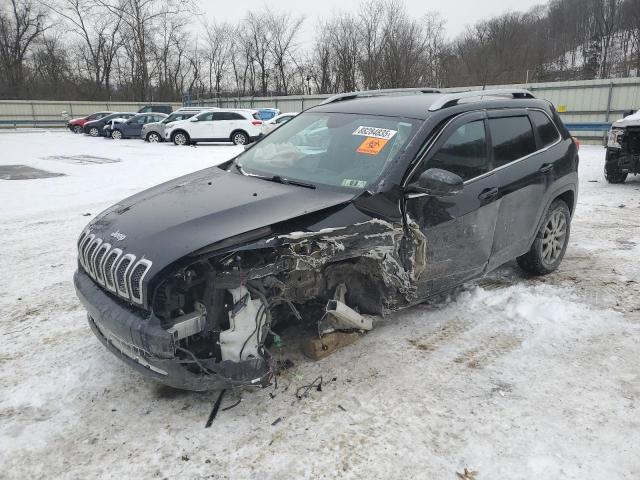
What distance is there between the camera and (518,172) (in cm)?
412

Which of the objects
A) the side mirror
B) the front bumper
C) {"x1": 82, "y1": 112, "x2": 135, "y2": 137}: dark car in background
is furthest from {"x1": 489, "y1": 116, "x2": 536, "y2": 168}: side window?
{"x1": 82, "y1": 112, "x2": 135, "y2": 137}: dark car in background

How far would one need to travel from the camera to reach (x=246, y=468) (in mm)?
2406

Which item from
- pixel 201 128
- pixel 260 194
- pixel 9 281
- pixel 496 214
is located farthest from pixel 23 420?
pixel 201 128

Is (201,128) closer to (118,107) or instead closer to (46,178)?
(46,178)

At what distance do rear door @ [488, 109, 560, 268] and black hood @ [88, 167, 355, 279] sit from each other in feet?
5.01

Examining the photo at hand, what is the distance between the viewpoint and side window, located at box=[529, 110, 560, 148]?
454 cm

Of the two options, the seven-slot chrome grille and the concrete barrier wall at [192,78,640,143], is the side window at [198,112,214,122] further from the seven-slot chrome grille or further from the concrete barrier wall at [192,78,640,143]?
the seven-slot chrome grille

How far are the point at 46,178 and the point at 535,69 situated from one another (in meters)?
56.6

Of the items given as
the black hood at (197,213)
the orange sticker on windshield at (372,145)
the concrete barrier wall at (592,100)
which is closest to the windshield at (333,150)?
the orange sticker on windshield at (372,145)

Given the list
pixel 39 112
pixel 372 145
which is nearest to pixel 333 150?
pixel 372 145

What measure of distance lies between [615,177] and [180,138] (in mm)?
17001

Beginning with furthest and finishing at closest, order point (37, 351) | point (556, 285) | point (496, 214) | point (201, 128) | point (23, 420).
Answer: point (201, 128), point (556, 285), point (496, 214), point (37, 351), point (23, 420)

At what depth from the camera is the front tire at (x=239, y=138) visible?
21.6 metres

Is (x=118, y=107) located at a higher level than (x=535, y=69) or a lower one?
lower
